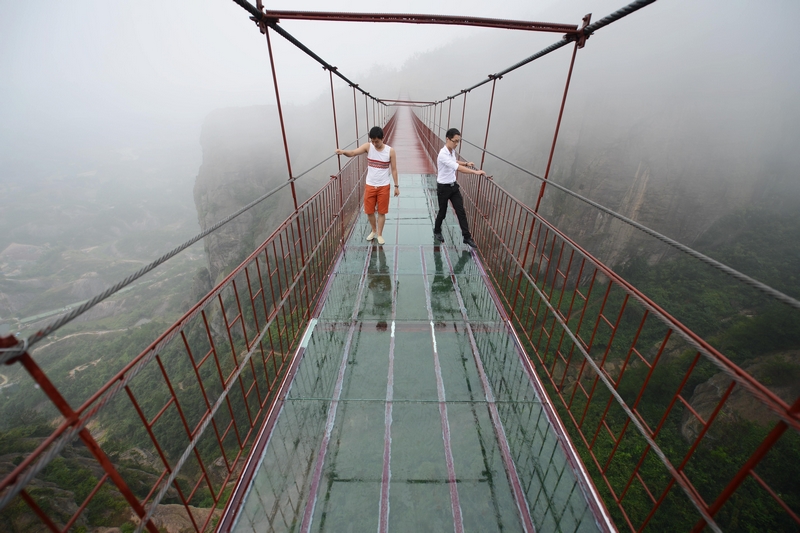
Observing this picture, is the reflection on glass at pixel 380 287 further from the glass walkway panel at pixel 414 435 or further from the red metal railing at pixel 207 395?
the red metal railing at pixel 207 395

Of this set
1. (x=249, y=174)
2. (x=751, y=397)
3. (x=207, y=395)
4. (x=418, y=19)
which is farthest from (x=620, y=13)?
(x=249, y=174)

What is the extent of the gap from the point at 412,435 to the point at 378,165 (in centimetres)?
379

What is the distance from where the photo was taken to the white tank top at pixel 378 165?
17.2ft

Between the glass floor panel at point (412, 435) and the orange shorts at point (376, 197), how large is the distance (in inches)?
67.3

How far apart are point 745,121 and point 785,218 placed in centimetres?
1347

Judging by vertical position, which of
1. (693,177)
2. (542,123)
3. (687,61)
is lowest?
(693,177)

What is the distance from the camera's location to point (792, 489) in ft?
52.5

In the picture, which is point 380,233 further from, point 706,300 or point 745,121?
point 745,121

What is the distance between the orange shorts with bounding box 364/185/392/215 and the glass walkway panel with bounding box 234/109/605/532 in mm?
1719

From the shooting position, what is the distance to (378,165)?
5305 millimetres

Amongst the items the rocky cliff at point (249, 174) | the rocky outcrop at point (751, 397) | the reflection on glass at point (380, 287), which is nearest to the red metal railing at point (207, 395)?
the reflection on glass at point (380, 287)

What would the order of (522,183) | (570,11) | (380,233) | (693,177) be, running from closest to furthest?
(380,233)
(693,177)
(522,183)
(570,11)

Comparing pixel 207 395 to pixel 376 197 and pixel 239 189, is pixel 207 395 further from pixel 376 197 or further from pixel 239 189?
pixel 239 189

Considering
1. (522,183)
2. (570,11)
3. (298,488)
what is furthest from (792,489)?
(570,11)
